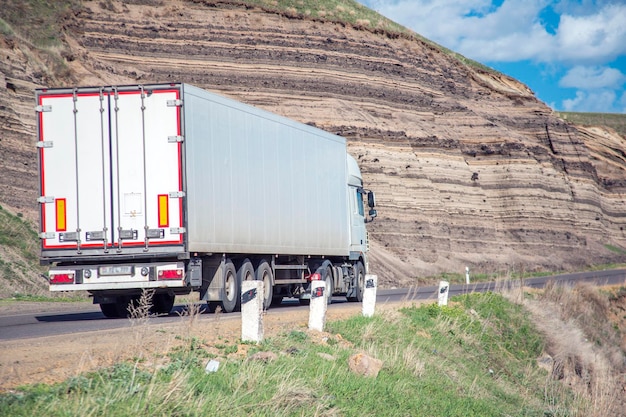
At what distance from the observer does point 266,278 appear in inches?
784

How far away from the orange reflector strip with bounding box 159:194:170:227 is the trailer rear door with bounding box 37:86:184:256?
2cm

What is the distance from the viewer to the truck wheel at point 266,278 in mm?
19375

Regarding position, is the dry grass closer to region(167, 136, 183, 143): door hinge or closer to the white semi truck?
the white semi truck

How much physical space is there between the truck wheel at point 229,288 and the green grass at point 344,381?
342cm

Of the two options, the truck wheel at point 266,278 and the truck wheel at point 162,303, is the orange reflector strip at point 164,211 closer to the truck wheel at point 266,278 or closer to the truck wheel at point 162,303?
the truck wheel at point 162,303

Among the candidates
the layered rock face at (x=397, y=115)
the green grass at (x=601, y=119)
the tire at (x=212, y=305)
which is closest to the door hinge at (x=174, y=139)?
the tire at (x=212, y=305)

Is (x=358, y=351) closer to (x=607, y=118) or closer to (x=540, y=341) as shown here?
(x=540, y=341)

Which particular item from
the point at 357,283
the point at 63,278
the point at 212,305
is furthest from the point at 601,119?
the point at 63,278

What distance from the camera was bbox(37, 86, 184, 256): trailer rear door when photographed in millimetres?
15984

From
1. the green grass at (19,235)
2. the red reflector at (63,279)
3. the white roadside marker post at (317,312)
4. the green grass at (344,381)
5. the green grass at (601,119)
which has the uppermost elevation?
the green grass at (601,119)

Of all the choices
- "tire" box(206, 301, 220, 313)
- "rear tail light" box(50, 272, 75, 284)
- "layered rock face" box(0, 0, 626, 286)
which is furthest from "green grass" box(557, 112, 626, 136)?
"rear tail light" box(50, 272, 75, 284)

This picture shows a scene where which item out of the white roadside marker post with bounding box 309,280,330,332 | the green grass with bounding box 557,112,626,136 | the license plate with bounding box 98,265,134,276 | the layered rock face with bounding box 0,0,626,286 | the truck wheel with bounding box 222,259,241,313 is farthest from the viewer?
the green grass with bounding box 557,112,626,136

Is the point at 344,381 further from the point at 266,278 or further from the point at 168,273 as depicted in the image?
the point at 266,278

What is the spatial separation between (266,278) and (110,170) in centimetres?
524
